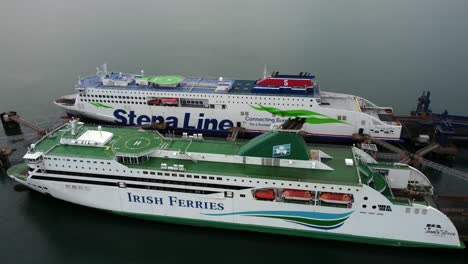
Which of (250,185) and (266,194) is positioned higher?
(250,185)

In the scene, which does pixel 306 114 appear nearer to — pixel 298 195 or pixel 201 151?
pixel 201 151

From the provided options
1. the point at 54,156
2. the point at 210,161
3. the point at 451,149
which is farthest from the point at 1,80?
the point at 451,149

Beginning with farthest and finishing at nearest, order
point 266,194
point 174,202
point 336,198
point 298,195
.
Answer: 1. point 174,202
2. point 266,194
3. point 298,195
4. point 336,198

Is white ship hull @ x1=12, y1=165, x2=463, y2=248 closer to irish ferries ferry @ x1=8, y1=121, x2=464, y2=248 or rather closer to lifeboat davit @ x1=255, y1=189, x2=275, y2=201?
irish ferries ferry @ x1=8, y1=121, x2=464, y2=248

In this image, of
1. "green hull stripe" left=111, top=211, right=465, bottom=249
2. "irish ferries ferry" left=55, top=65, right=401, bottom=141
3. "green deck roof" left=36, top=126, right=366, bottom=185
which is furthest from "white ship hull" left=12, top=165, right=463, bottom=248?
"irish ferries ferry" left=55, top=65, right=401, bottom=141

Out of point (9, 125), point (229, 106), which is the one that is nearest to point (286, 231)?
point (229, 106)

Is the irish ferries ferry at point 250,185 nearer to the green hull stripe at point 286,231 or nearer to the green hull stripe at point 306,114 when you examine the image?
the green hull stripe at point 286,231

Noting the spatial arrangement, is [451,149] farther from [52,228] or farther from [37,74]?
[37,74]
